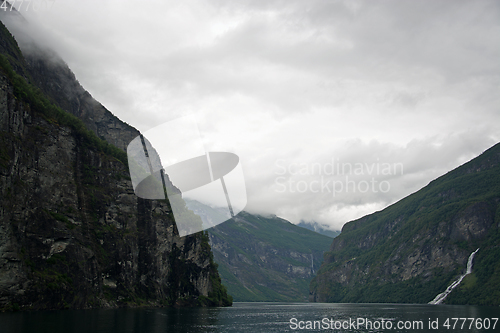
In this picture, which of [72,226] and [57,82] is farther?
[57,82]

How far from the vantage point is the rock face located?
216ft

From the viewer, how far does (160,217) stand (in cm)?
11088

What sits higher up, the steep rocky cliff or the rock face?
the steep rocky cliff

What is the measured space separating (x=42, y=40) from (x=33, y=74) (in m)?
19.6

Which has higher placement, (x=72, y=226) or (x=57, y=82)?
(x=57, y=82)

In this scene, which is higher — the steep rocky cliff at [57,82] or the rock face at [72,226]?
the steep rocky cliff at [57,82]

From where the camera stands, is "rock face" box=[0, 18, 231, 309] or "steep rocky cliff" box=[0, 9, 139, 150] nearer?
"rock face" box=[0, 18, 231, 309]

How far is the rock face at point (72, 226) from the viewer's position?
65.9 meters

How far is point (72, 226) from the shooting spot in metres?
81.8

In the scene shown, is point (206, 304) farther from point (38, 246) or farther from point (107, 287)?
point (38, 246)

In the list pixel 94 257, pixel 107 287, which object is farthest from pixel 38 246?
pixel 107 287

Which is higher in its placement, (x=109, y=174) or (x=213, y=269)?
(x=109, y=174)

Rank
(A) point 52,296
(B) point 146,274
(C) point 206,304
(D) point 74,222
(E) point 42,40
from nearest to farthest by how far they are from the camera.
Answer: (A) point 52,296 → (D) point 74,222 → (B) point 146,274 → (C) point 206,304 → (E) point 42,40

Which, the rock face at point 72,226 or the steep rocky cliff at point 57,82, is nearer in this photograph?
the rock face at point 72,226
